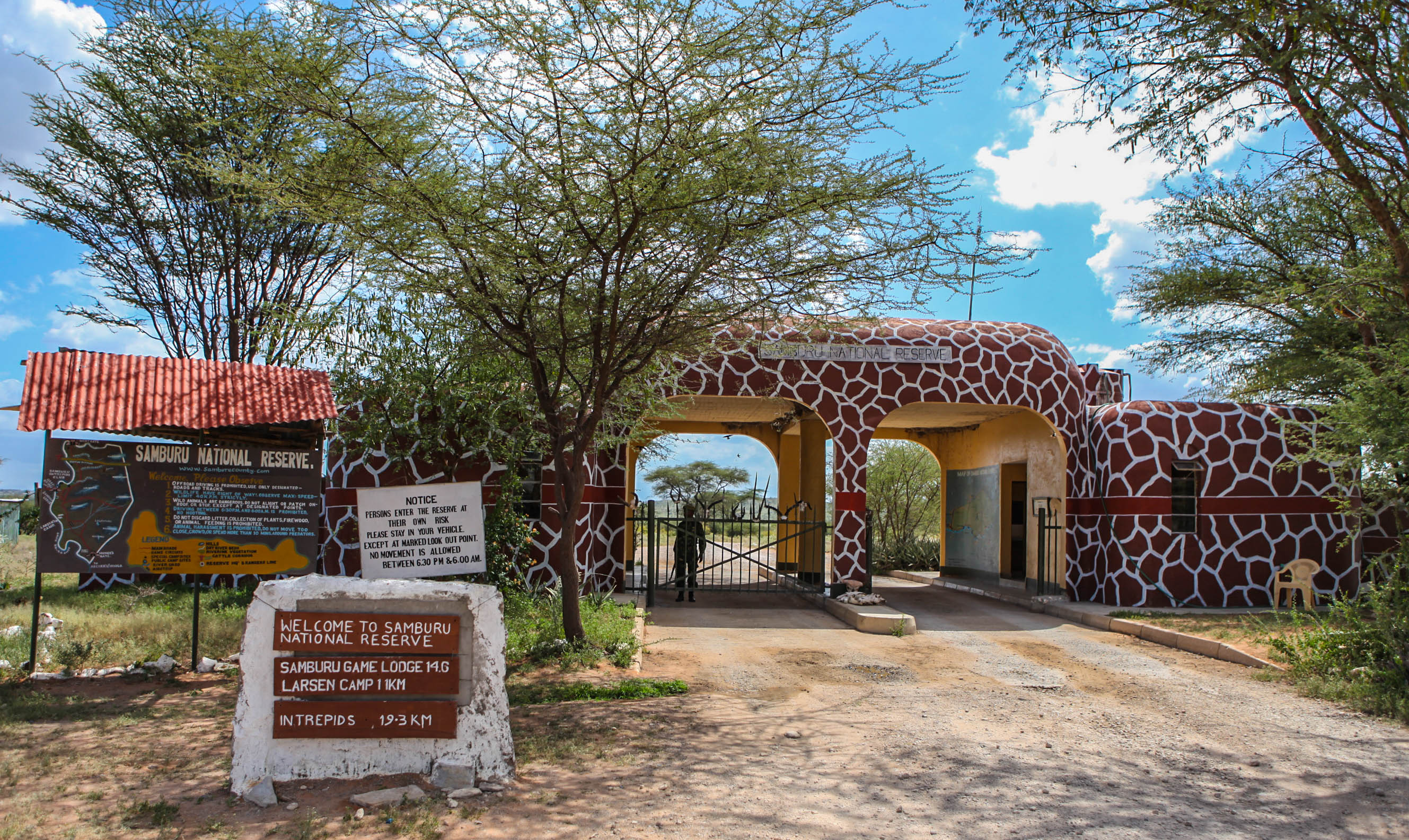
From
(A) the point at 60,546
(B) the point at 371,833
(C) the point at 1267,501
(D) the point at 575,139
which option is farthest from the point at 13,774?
(C) the point at 1267,501

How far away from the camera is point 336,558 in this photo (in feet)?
45.1

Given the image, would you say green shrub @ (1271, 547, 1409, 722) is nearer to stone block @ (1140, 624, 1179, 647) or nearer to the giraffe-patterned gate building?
stone block @ (1140, 624, 1179, 647)

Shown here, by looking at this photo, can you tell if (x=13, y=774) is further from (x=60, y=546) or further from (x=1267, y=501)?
(x=1267, y=501)

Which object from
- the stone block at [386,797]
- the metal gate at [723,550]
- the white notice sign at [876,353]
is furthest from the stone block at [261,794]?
the white notice sign at [876,353]

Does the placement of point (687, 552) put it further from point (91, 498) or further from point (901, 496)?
point (901, 496)

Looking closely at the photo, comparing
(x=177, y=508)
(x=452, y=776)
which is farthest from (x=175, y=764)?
(x=177, y=508)

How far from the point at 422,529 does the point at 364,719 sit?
2596mm

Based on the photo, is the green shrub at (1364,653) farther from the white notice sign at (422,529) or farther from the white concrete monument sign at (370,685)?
the white notice sign at (422,529)

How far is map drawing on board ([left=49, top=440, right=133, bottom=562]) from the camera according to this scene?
8.02 metres

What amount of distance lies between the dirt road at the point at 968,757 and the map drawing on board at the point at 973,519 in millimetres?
9123

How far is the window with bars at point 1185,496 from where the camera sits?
15.1 metres

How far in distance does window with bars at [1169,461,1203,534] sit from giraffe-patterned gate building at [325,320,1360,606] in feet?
0.09

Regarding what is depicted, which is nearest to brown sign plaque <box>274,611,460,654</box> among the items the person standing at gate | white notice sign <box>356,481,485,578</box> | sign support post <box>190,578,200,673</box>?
white notice sign <box>356,481,485,578</box>

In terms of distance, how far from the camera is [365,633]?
5.49m
